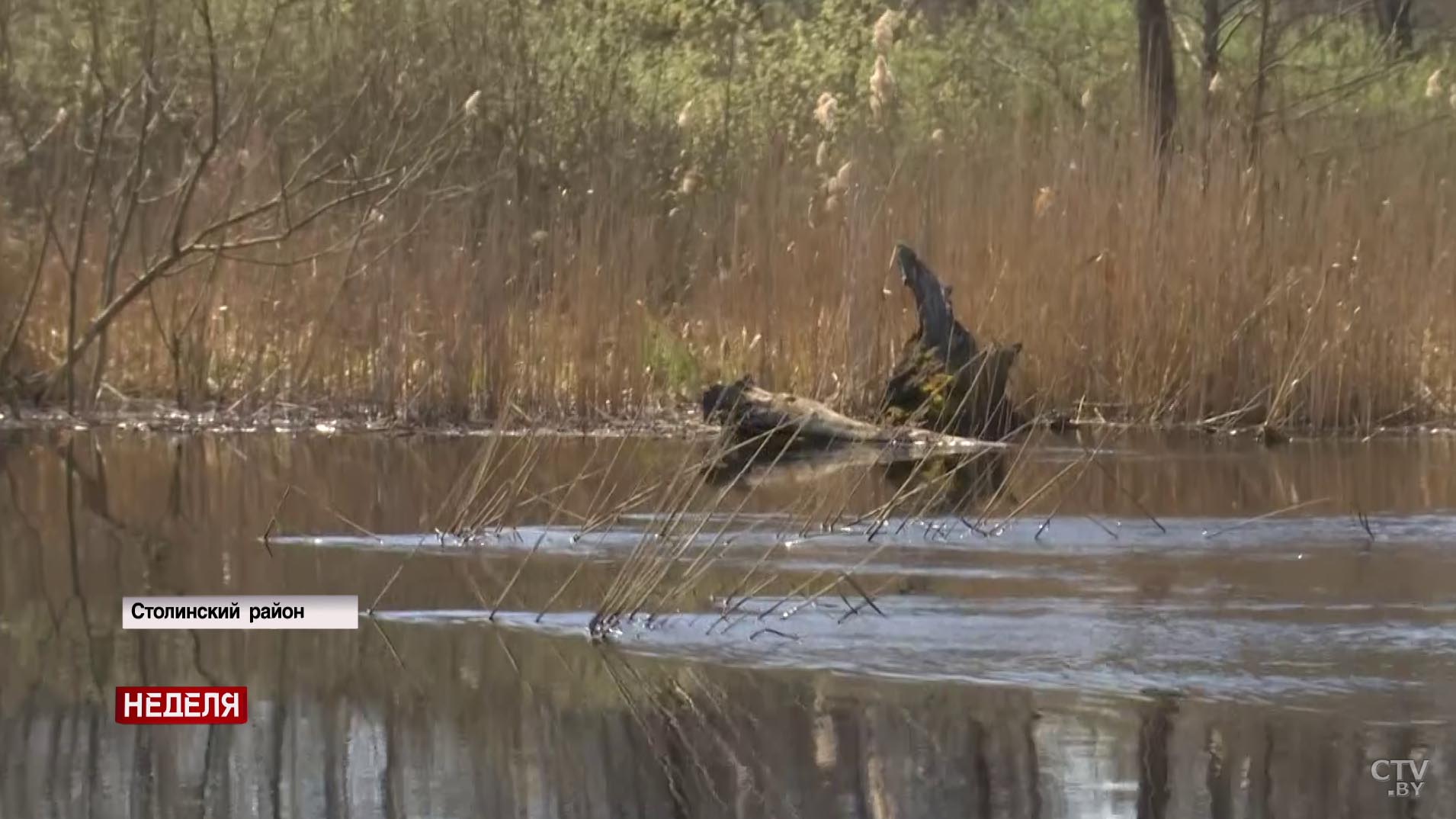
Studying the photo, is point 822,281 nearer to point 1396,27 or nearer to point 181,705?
point 181,705

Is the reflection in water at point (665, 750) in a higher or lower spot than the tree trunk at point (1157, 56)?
lower

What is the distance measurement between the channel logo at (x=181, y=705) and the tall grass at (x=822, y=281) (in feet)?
18.9

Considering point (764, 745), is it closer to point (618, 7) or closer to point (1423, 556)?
point (1423, 556)

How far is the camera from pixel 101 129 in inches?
422

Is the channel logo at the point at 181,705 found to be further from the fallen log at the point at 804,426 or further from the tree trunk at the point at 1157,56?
the tree trunk at the point at 1157,56

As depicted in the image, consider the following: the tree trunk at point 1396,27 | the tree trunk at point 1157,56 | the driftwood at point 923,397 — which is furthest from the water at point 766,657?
the tree trunk at point 1396,27

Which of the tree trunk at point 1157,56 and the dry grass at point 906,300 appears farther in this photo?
the tree trunk at point 1157,56

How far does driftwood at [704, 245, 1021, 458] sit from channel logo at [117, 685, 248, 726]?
4.65 m

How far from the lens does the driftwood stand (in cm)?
955

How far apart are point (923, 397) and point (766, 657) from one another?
4.89 m

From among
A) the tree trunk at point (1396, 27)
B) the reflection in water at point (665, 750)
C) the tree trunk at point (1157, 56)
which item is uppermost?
the tree trunk at point (1396, 27)

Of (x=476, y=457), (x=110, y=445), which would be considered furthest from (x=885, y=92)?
(x=110, y=445)

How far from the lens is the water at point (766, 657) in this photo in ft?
13.6

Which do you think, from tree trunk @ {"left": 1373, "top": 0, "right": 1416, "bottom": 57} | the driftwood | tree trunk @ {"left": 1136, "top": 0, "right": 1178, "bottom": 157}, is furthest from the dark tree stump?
tree trunk @ {"left": 1373, "top": 0, "right": 1416, "bottom": 57}
